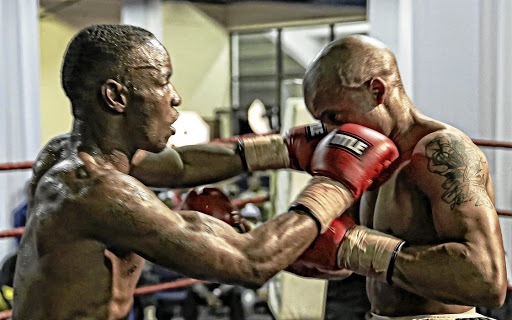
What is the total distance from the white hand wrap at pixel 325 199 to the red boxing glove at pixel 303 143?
323 millimetres

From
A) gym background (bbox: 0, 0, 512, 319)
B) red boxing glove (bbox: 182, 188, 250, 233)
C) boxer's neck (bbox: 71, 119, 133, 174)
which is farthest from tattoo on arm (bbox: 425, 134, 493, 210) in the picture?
gym background (bbox: 0, 0, 512, 319)

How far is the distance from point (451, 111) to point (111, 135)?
2.92m

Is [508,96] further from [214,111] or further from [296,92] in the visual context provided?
[214,111]

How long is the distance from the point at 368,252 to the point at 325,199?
6.8 inches

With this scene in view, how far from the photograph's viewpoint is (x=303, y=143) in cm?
184

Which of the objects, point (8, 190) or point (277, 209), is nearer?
point (277, 209)

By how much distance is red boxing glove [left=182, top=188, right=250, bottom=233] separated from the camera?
1826 mm

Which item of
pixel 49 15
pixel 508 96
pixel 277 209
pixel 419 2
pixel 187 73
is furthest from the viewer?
pixel 187 73

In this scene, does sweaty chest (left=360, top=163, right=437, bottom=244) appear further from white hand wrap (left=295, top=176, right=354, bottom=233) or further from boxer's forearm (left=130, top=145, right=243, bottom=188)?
boxer's forearm (left=130, top=145, right=243, bottom=188)

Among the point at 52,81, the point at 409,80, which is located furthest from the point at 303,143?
the point at 52,81

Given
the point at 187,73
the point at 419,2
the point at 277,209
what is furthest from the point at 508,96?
the point at 187,73

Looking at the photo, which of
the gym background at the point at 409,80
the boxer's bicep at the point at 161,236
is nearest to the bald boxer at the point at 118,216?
the boxer's bicep at the point at 161,236

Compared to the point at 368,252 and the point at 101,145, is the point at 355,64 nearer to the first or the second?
the point at 368,252

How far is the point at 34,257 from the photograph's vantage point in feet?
4.50
